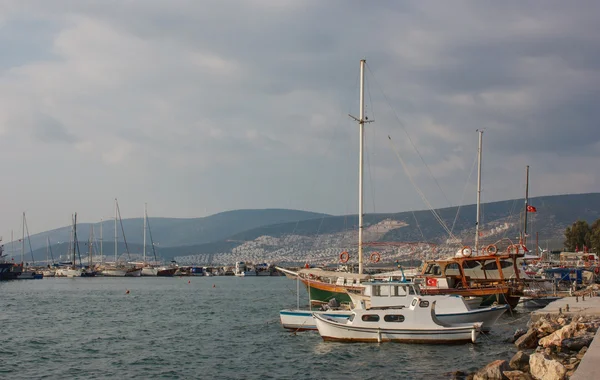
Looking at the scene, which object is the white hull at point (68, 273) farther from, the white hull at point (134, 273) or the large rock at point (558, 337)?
the large rock at point (558, 337)

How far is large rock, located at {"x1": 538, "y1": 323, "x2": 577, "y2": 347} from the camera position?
25938 millimetres

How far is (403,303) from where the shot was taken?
32031 millimetres

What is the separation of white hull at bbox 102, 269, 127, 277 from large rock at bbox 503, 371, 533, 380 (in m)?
161

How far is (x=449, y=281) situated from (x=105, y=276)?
457 feet

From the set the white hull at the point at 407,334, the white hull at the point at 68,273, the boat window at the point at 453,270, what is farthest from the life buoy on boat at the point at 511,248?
the white hull at the point at 68,273

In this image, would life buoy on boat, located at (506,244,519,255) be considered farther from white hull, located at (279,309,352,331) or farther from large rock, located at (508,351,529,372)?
large rock, located at (508,351,529,372)

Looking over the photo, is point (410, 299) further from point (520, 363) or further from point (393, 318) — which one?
point (520, 363)

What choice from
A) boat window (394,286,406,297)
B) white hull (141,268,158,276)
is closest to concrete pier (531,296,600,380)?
boat window (394,286,406,297)

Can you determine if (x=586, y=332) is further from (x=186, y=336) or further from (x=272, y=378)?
(x=186, y=336)

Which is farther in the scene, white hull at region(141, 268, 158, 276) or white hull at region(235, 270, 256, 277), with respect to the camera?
white hull at region(235, 270, 256, 277)

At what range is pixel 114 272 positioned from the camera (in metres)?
173

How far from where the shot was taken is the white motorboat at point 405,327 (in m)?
30.6

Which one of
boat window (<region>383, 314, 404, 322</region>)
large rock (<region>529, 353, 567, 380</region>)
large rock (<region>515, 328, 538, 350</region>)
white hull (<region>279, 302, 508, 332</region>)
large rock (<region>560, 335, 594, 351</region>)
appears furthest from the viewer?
white hull (<region>279, 302, 508, 332</region>)

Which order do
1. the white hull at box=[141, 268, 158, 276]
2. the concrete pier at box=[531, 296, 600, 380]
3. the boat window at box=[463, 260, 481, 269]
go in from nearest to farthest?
the concrete pier at box=[531, 296, 600, 380] < the boat window at box=[463, 260, 481, 269] < the white hull at box=[141, 268, 158, 276]
